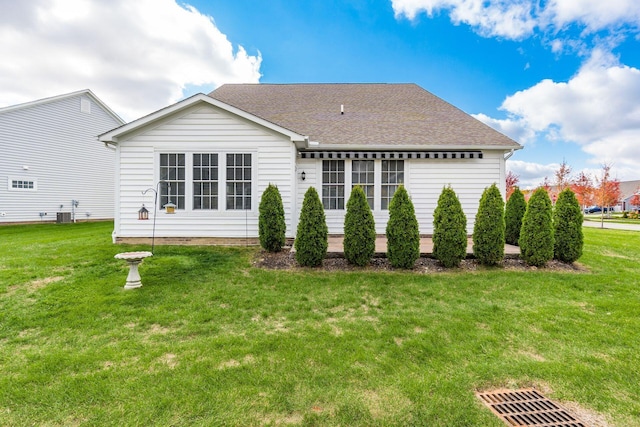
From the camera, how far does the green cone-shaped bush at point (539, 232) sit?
261 inches

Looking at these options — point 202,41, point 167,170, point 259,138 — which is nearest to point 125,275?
point 167,170

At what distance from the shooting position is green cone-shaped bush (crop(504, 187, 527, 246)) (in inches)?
346

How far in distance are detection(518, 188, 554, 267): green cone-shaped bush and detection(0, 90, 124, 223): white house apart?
23527mm

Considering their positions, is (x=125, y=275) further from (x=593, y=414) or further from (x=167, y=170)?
(x=593, y=414)

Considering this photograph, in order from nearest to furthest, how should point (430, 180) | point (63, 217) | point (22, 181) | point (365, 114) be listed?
point (430, 180) → point (365, 114) → point (22, 181) → point (63, 217)

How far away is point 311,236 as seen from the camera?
263 inches

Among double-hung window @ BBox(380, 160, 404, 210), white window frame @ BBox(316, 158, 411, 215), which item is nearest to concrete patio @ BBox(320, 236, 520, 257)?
white window frame @ BBox(316, 158, 411, 215)

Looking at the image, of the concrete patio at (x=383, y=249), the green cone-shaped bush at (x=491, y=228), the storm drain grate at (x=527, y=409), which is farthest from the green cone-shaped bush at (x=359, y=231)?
the storm drain grate at (x=527, y=409)

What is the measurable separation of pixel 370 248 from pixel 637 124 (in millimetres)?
29257

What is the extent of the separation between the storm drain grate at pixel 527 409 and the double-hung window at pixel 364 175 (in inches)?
301

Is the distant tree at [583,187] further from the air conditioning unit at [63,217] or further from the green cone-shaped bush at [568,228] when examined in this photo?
the air conditioning unit at [63,217]

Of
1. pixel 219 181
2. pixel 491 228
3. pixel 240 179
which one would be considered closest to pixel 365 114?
pixel 240 179

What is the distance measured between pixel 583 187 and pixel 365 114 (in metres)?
29.7

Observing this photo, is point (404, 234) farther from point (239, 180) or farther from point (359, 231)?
point (239, 180)
